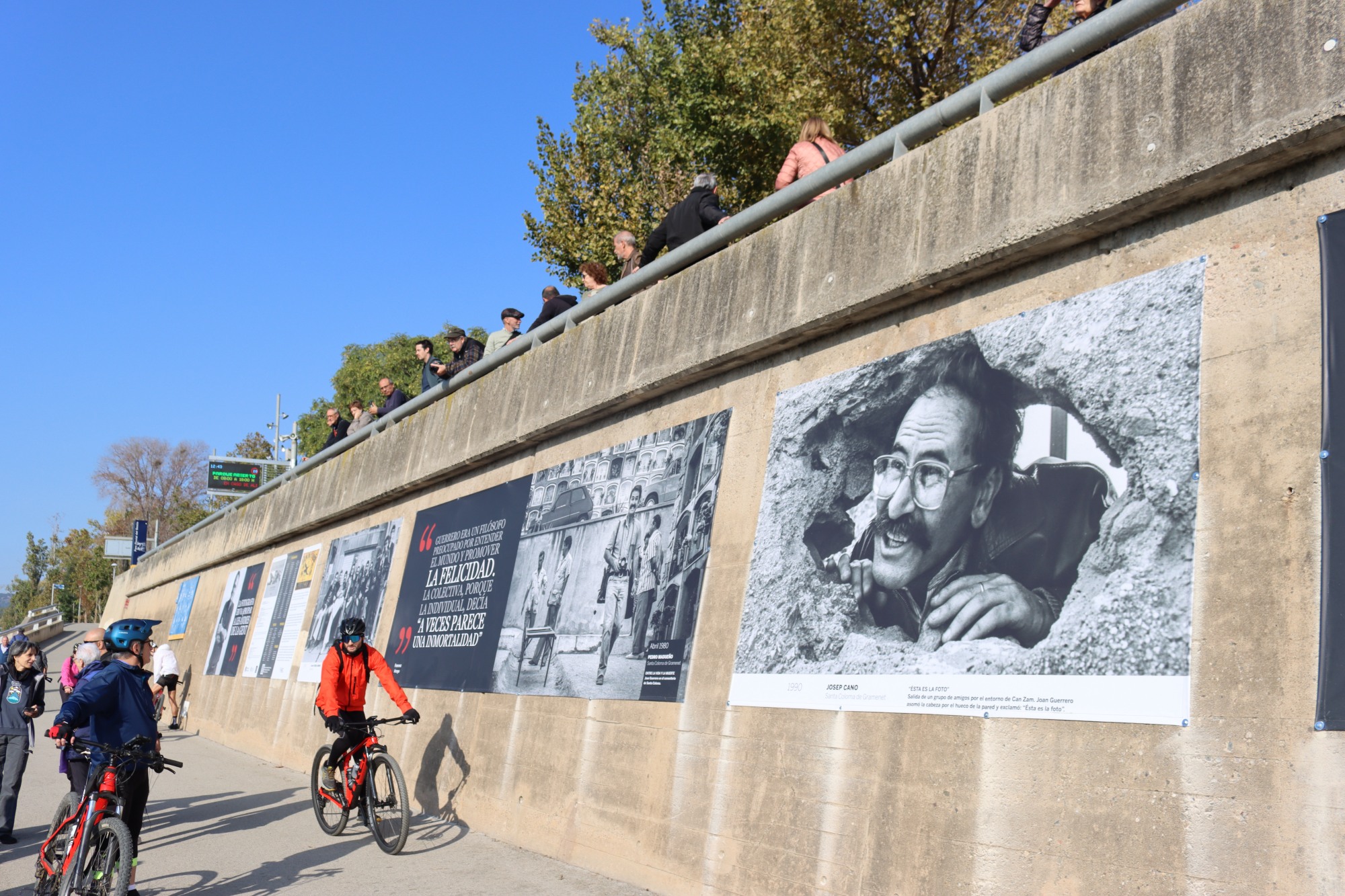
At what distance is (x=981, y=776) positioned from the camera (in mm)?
5113

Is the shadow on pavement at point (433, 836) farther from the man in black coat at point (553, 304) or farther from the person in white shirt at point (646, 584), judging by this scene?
the man in black coat at point (553, 304)

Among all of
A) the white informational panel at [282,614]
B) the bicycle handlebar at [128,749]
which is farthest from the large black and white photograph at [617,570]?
the white informational panel at [282,614]

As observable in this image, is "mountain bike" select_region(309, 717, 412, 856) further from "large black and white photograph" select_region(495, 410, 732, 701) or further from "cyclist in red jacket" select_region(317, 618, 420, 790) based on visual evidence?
"large black and white photograph" select_region(495, 410, 732, 701)

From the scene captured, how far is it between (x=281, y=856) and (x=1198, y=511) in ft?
25.0

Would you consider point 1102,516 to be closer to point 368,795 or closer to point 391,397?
point 368,795

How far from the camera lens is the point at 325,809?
10.0 m

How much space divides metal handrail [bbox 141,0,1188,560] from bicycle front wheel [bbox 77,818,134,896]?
5.67 meters

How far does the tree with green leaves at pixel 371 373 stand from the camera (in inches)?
2009

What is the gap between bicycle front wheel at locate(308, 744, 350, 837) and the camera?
389 inches

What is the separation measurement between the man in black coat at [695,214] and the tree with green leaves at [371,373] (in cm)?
3775

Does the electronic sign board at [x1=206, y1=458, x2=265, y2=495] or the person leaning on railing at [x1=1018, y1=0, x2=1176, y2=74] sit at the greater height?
the electronic sign board at [x1=206, y1=458, x2=265, y2=495]

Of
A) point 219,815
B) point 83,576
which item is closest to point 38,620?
point 83,576

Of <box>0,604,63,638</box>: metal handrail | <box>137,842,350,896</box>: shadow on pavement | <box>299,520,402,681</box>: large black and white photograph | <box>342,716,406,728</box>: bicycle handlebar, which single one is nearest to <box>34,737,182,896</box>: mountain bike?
<box>137,842,350,896</box>: shadow on pavement
